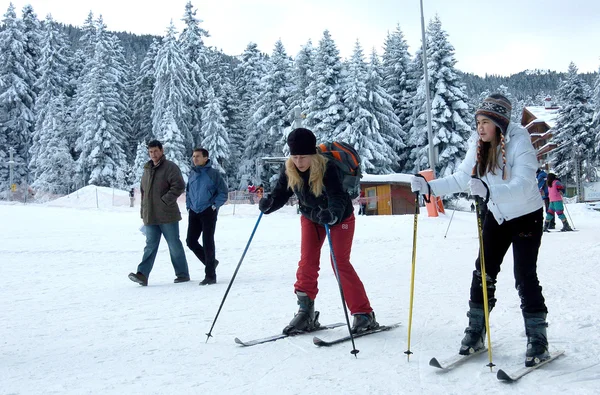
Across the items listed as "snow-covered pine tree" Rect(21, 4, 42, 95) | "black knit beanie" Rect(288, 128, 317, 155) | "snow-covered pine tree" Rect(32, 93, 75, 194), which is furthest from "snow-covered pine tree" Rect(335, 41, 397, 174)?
"black knit beanie" Rect(288, 128, 317, 155)

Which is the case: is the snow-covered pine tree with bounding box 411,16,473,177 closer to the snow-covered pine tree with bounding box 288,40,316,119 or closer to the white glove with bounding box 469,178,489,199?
the snow-covered pine tree with bounding box 288,40,316,119

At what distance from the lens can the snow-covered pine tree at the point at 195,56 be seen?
51844 millimetres

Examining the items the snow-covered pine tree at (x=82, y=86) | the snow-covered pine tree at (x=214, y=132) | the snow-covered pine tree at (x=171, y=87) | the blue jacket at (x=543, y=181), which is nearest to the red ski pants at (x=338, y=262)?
the blue jacket at (x=543, y=181)

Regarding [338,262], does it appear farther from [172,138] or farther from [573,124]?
[573,124]

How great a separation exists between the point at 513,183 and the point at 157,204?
566 cm

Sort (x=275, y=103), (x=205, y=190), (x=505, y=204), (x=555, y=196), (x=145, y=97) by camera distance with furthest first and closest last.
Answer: (x=145, y=97) < (x=275, y=103) < (x=555, y=196) < (x=205, y=190) < (x=505, y=204)

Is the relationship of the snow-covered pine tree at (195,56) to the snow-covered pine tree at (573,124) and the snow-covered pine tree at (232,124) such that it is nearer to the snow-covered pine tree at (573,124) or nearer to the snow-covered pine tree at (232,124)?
the snow-covered pine tree at (232,124)

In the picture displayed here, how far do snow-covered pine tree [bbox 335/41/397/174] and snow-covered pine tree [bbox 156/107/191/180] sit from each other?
13.6 m

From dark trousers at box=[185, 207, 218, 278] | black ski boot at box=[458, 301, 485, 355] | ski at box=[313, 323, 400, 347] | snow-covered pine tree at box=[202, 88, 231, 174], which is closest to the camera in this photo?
black ski boot at box=[458, 301, 485, 355]

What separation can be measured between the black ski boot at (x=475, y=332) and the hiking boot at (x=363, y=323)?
36.4 inches

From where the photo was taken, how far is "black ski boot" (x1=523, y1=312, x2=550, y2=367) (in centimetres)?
356

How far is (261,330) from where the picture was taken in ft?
16.4

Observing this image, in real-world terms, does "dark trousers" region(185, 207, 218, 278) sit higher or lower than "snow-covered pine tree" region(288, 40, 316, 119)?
lower

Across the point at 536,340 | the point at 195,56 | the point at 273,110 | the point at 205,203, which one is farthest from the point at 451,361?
the point at 195,56
